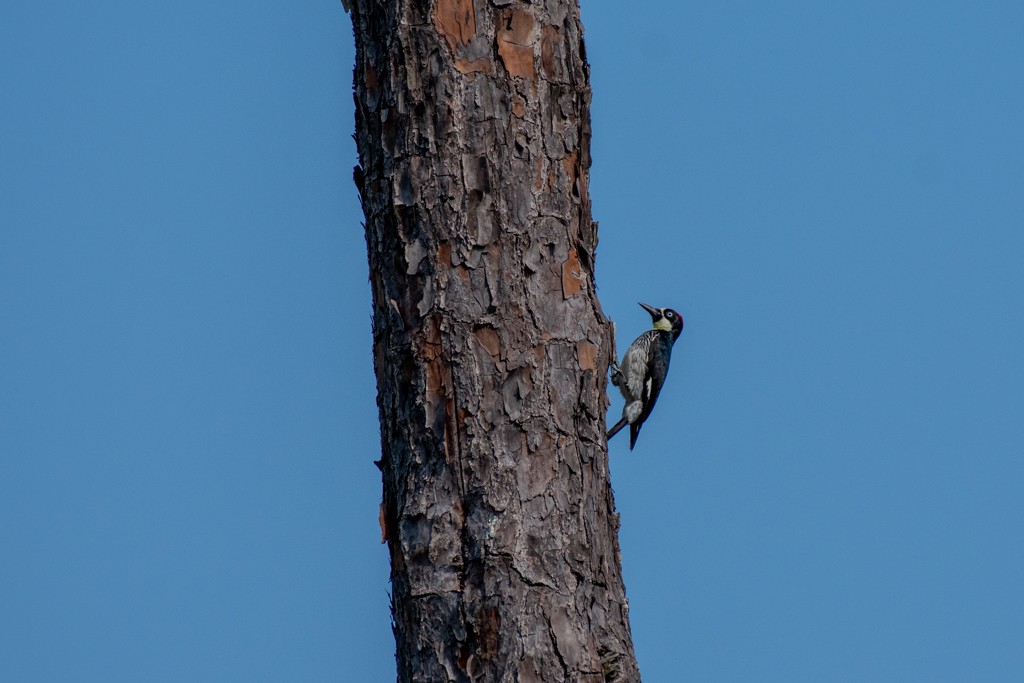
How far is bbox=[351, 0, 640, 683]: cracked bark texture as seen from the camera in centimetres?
410

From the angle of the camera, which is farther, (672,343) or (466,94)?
(672,343)

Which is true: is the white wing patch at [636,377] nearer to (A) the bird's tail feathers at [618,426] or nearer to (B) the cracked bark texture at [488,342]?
(A) the bird's tail feathers at [618,426]

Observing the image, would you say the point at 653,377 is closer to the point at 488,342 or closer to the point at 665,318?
the point at 665,318

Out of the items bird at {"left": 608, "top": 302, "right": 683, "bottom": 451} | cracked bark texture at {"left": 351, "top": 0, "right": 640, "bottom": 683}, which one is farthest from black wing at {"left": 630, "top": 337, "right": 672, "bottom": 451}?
cracked bark texture at {"left": 351, "top": 0, "right": 640, "bottom": 683}

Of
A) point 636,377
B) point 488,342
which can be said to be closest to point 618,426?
point 636,377

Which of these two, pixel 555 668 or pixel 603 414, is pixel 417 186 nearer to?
pixel 603 414

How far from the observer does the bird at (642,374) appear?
1062 cm

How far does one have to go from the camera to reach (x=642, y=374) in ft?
35.9

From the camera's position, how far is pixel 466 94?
14.4 ft

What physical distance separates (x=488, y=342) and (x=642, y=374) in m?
6.81

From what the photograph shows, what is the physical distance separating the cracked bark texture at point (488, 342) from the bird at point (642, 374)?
5.90m

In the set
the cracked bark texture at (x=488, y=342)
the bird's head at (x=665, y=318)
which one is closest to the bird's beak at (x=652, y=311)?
the bird's head at (x=665, y=318)

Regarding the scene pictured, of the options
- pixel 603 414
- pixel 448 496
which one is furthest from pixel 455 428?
pixel 603 414

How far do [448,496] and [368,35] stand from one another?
1717mm
